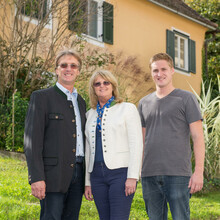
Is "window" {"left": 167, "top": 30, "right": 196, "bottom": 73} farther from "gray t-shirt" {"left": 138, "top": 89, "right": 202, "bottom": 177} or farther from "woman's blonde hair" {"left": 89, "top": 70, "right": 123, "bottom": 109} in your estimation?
"woman's blonde hair" {"left": 89, "top": 70, "right": 123, "bottom": 109}

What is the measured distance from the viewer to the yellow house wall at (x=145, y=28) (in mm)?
13930

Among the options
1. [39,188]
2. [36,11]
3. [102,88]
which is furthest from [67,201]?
[36,11]

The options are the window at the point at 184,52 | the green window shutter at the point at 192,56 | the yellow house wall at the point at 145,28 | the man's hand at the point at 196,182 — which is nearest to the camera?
the man's hand at the point at 196,182

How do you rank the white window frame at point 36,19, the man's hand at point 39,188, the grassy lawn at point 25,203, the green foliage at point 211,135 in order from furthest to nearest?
the white window frame at point 36,19 < the green foliage at point 211,135 < the grassy lawn at point 25,203 < the man's hand at point 39,188

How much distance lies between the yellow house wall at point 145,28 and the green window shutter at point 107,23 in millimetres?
376

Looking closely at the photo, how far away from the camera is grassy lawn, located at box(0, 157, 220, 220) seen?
16.5ft

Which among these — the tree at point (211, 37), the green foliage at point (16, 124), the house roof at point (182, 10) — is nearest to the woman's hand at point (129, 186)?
the green foliage at point (16, 124)

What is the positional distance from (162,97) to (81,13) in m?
7.83

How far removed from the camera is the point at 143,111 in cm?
398

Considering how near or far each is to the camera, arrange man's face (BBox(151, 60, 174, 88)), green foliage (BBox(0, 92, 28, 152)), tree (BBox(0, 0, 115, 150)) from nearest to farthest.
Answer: man's face (BBox(151, 60, 174, 88)), green foliage (BBox(0, 92, 28, 152)), tree (BBox(0, 0, 115, 150))

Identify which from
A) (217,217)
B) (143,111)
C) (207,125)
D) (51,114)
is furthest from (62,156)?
(207,125)

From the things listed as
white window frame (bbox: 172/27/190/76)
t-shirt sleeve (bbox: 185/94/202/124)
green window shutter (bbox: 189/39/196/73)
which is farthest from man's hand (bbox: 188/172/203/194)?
green window shutter (bbox: 189/39/196/73)

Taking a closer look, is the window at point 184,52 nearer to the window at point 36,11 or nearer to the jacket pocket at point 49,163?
the window at point 36,11

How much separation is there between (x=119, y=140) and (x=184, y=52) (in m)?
13.9
